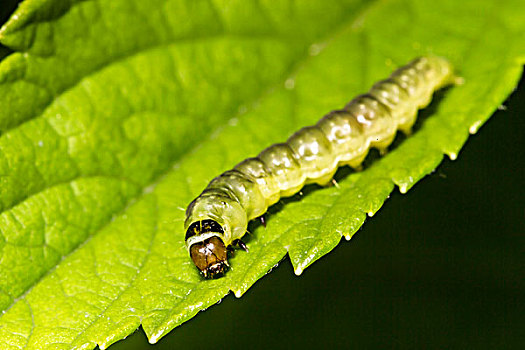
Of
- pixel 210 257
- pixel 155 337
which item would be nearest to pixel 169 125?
pixel 210 257

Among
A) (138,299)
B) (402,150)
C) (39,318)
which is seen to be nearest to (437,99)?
(402,150)

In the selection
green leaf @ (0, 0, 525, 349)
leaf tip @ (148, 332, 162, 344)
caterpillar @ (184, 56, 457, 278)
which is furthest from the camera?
caterpillar @ (184, 56, 457, 278)

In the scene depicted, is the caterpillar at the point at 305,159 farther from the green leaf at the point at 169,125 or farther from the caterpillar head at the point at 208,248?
the green leaf at the point at 169,125

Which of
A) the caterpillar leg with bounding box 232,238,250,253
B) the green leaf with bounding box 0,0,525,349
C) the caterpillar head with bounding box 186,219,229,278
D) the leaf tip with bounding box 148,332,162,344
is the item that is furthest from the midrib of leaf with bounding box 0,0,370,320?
the caterpillar leg with bounding box 232,238,250,253

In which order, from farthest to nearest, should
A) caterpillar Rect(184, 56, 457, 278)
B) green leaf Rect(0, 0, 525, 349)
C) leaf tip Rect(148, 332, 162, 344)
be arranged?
caterpillar Rect(184, 56, 457, 278) → green leaf Rect(0, 0, 525, 349) → leaf tip Rect(148, 332, 162, 344)

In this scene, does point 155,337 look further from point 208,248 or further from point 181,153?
point 181,153

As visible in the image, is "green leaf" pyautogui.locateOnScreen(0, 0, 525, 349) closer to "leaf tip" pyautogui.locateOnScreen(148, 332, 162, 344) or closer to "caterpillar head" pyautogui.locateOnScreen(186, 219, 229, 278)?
"leaf tip" pyautogui.locateOnScreen(148, 332, 162, 344)

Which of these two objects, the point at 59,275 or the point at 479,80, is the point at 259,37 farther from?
the point at 59,275

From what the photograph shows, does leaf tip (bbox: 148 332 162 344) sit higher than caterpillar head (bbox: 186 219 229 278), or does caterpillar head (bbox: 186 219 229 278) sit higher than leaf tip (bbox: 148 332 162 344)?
caterpillar head (bbox: 186 219 229 278)
